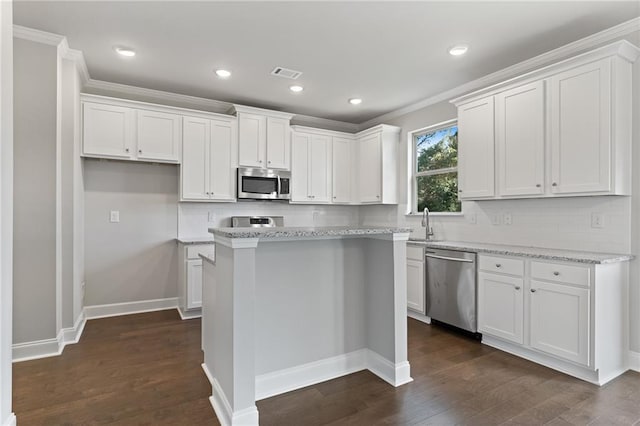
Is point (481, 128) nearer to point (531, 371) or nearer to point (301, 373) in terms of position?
point (531, 371)

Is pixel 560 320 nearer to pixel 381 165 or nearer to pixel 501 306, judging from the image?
pixel 501 306

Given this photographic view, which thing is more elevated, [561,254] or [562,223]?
[562,223]

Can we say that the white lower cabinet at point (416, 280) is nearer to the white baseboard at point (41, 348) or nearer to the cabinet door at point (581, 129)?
the cabinet door at point (581, 129)

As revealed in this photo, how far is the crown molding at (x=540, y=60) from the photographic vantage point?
2.73 meters

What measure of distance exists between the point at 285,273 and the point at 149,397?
1.19 m

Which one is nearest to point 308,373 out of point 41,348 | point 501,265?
point 501,265

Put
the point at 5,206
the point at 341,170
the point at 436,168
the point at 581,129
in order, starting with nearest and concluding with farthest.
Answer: the point at 5,206
the point at 581,129
the point at 436,168
the point at 341,170

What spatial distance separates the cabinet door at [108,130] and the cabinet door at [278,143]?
5.34ft

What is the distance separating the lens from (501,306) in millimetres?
2994

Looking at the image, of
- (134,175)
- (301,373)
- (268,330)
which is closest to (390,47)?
(268,330)

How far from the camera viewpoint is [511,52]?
3.15 meters

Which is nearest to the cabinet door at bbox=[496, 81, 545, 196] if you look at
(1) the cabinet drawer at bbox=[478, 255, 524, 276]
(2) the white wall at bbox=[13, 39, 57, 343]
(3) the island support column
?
(1) the cabinet drawer at bbox=[478, 255, 524, 276]

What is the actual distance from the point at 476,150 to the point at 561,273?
1.45m

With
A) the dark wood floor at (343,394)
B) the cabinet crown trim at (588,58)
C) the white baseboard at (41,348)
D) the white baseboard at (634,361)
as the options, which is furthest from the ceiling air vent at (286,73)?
the white baseboard at (634,361)
